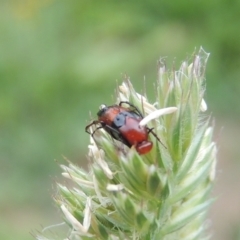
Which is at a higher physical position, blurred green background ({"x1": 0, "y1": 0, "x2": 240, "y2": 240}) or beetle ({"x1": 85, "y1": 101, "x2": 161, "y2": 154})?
blurred green background ({"x1": 0, "y1": 0, "x2": 240, "y2": 240})

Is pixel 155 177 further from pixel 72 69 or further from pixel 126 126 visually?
pixel 72 69

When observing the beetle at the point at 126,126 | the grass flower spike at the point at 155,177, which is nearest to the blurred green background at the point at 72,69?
the grass flower spike at the point at 155,177

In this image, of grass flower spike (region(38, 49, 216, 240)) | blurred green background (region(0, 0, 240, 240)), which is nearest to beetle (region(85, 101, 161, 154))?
grass flower spike (region(38, 49, 216, 240))

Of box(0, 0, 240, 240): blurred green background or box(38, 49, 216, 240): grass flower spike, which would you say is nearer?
box(38, 49, 216, 240): grass flower spike

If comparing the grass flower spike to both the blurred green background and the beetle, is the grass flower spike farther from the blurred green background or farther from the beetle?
the blurred green background

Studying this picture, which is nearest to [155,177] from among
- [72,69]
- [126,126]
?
[126,126]

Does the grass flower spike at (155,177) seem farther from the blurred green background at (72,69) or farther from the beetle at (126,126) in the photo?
the blurred green background at (72,69)
